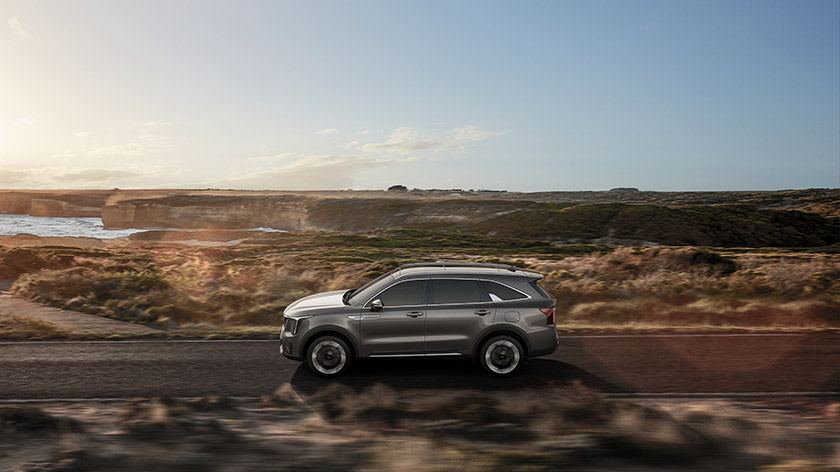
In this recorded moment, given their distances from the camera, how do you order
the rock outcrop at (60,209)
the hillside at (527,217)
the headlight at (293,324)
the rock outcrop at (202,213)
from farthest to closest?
1. the rock outcrop at (60,209)
2. the rock outcrop at (202,213)
3. the hillside at (527,217)
4. the headlight at (293,324)

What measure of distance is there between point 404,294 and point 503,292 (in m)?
1.59

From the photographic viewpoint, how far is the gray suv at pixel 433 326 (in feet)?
29.6

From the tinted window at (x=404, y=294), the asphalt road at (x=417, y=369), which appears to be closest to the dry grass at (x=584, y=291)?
the asphalt road at (x=417, y=369)

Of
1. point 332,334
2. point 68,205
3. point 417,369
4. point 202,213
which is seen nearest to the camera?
point 332,334

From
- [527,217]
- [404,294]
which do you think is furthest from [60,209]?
[404,294]

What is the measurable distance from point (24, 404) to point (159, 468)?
4198 mm

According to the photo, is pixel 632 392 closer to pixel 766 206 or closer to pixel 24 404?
pixel 24 404

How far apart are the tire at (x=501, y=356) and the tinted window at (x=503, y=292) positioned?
0.65 metres

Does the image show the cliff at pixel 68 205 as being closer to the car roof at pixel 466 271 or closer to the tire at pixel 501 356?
the car roof at pixel 466 271

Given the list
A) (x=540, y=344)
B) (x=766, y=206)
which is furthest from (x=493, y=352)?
(x=766, y=206)

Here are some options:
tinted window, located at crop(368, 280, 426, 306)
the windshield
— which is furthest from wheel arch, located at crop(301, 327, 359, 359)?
tinted window, located at crop(368, 280, 426, 306)

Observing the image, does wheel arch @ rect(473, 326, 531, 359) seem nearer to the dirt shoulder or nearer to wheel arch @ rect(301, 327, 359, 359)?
the dirt shoulder

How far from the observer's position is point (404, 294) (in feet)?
30.2

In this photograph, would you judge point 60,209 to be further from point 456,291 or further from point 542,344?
point 542,344
